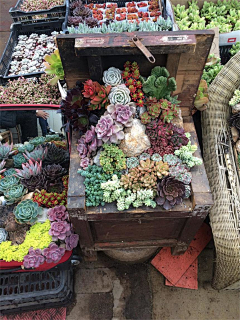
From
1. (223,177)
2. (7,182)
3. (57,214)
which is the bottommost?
(57,214)

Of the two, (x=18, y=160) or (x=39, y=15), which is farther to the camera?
(x=39, y=15)

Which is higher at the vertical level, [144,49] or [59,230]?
[144,49]

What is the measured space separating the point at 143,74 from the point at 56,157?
3.94ft

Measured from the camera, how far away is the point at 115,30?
7.18ft

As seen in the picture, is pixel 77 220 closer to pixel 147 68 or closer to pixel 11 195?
pixel 11 195

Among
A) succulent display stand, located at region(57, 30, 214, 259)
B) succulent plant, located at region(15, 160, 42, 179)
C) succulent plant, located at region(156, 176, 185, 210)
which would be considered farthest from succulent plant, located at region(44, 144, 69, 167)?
succulent plant, located at region(156, 176, 185, 210)

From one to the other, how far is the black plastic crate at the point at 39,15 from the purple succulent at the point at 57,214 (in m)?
3.64

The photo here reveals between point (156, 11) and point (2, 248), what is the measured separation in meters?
4.07

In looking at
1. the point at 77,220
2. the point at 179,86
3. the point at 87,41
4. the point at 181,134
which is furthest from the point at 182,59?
the point at 77,220

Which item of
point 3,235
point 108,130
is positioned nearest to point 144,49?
point 108,130

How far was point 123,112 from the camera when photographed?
194 centimetres

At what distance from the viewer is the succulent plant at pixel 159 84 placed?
198 cm

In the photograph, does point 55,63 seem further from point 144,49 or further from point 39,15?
point 39,15

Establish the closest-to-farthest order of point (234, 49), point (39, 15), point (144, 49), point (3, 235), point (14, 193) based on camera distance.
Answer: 1. point (144, 49)
2. point (3, 235)
3. point (14, 193)
4. point (234, 49)
5. point (39, 15)
